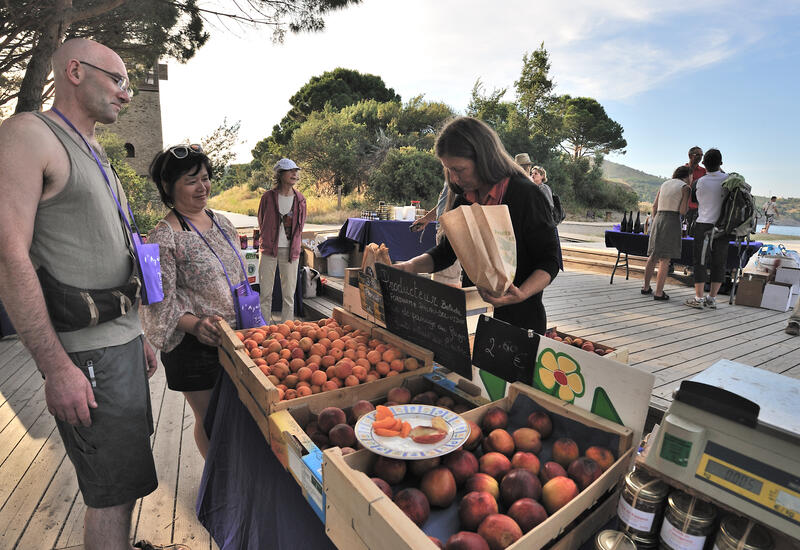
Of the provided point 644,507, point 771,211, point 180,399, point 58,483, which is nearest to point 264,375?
point 644,507

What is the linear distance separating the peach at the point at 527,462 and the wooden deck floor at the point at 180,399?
1725 mm

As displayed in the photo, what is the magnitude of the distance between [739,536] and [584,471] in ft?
0.96

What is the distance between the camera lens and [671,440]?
0.77 meters

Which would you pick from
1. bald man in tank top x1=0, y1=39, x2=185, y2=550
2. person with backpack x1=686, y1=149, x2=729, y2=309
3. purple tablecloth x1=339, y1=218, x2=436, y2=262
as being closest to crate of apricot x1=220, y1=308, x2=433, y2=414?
bald man in tank top x1=0, y1=39, x2=185, y2=550

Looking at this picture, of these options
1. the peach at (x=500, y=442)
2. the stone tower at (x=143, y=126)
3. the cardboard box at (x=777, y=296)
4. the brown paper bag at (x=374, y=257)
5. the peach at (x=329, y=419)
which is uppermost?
the stone tower at (x=143, y=126)

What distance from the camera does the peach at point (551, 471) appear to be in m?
0.97

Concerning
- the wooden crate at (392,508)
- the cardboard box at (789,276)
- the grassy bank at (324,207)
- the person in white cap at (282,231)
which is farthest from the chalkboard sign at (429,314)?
the grassy bank at (324,207)

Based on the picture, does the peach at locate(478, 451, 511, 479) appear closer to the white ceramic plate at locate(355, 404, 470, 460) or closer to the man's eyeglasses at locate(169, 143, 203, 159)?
the white ceramic plate at locate(355, 404, 470, 460)

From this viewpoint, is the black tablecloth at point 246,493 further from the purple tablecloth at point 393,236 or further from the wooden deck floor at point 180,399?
the purple tablecloth at point 393,236

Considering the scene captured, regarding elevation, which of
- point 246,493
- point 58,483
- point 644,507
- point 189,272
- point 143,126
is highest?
point 143,126

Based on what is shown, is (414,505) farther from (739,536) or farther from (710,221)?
(710,221)

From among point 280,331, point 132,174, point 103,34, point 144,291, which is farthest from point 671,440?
point 132,174

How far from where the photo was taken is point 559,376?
1.20 metres

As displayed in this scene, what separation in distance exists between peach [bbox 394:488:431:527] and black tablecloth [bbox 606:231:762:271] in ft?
21.0
